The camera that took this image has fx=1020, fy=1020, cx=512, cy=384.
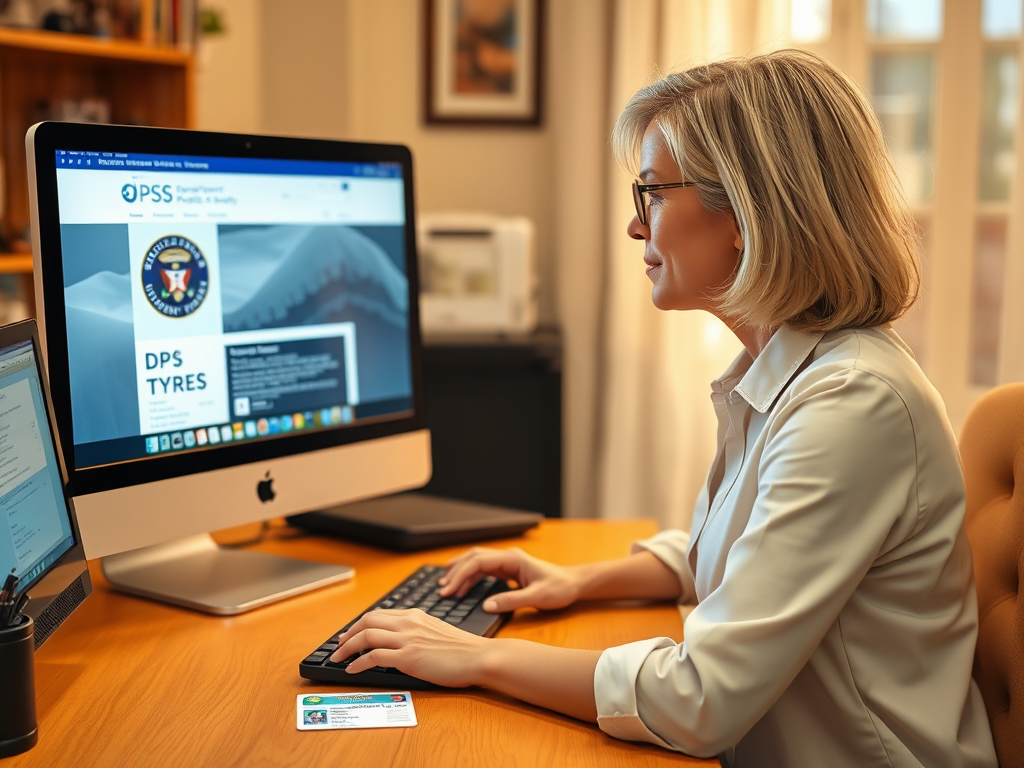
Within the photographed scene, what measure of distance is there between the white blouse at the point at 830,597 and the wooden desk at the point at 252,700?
0.26ft

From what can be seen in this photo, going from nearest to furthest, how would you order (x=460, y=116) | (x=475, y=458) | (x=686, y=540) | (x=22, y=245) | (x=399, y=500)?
(x=686, y=540) < (x=399, y=500) < (x=22, y=245) < (x=475, y=458) < (x=460, y=116)

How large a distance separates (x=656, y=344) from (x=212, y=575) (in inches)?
80.1

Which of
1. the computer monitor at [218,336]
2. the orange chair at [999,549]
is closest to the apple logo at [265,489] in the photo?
the computer monitor at [218,336]

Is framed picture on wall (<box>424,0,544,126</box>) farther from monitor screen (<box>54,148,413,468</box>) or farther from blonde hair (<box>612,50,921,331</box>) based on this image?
blonde hair (<box>612,50,921,331</box>)

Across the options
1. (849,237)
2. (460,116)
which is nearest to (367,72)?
(460,116)

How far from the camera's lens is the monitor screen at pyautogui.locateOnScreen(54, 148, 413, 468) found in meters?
1.17

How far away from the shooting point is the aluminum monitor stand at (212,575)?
1.28 metres

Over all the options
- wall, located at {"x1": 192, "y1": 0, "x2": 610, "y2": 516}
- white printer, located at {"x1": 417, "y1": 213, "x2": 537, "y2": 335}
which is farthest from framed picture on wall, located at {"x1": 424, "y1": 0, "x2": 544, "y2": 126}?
white printer, located at {"x1": 417, "y1": 213, "x2": 537, "y2": 335}

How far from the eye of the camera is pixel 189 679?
3.49 ft

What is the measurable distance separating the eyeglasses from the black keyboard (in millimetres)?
502

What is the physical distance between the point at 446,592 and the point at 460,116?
242 centimetres

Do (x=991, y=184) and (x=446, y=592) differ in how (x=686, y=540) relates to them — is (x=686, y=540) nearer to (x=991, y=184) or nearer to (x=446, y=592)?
(x=446, y=592)

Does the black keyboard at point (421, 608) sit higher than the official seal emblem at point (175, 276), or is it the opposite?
the official seal emblem at point (175, 276)

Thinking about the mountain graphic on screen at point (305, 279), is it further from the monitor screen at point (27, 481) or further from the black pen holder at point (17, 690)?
the black pen holder at point (17, 690)
